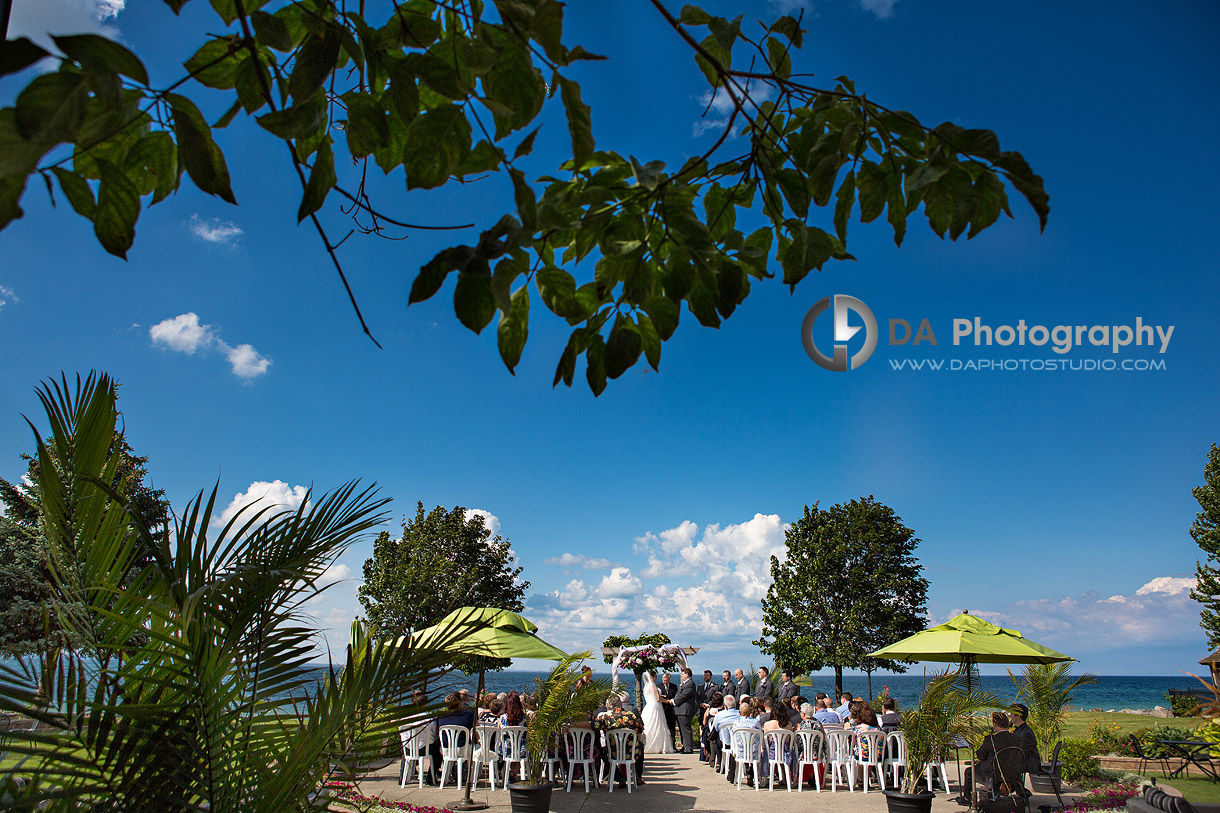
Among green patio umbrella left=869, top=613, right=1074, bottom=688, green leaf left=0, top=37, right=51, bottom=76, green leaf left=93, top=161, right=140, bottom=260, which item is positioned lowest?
green patio umbrella left=869, top=613, right=1074, bottom=688

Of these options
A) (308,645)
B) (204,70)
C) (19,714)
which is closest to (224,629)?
(308,645)

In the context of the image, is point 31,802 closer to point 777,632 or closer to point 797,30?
point 797,30

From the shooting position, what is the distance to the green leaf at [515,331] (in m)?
1.33

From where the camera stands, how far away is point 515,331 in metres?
1.34

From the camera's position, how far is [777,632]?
2897 centimetres

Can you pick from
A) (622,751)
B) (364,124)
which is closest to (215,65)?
(364,124)

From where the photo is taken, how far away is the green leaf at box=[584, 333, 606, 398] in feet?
4.82

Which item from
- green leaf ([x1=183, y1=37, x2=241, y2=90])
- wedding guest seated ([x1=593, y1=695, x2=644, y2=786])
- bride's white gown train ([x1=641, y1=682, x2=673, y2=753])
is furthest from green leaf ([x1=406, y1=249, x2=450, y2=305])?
bride's white gown train ([x1=641, y1=682, x2=673, y2=753])

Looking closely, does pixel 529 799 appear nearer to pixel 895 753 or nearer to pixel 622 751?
pixel 622 751

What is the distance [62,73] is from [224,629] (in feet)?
7.57

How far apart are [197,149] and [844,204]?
1233 millimetres

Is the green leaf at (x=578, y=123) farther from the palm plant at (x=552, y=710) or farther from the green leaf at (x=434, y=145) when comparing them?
the palm plant at (x=552, y=710)

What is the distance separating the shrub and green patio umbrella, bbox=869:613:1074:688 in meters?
1.75

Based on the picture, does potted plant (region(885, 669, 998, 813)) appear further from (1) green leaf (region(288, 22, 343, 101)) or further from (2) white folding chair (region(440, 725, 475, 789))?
(1) green leaf (region(288, 22, 343, 101))
